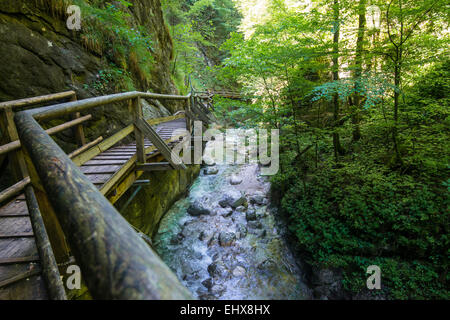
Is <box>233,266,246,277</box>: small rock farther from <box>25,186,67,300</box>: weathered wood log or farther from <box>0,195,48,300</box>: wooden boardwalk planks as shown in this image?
<box>25,186,67,300</box>: weathered wood log

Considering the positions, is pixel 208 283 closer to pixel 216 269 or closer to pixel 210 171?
pixel 216 269

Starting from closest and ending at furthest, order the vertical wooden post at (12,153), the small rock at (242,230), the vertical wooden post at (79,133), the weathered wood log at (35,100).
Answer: the vertical wooden post at (12,153)
the weathered wood log at (35,100)
the vertical wooden post at (79,133)
the small rock at (242,230)

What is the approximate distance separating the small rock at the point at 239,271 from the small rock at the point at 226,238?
76 cm

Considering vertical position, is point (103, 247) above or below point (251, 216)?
above

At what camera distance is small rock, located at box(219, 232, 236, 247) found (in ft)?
18.4

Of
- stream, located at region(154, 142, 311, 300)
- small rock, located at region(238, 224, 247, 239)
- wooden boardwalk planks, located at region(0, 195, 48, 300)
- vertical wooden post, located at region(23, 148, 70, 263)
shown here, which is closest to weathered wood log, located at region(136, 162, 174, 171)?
wooden boardwalk planks, located at region(0, 195, 48, 300)

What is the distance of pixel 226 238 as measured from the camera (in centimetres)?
566

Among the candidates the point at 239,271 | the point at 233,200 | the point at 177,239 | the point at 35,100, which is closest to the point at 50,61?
the point at 35,100

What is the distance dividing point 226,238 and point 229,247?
0.25 metres

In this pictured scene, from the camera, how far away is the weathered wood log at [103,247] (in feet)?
1.19

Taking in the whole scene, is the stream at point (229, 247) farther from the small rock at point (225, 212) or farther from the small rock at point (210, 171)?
the small rock at point (210, 171)

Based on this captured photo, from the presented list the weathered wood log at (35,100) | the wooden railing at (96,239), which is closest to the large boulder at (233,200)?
the weathered wood log at (35,100)

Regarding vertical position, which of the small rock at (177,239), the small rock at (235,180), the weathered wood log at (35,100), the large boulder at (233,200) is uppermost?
the weathered wood log at (35,100)

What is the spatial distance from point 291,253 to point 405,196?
282cm
